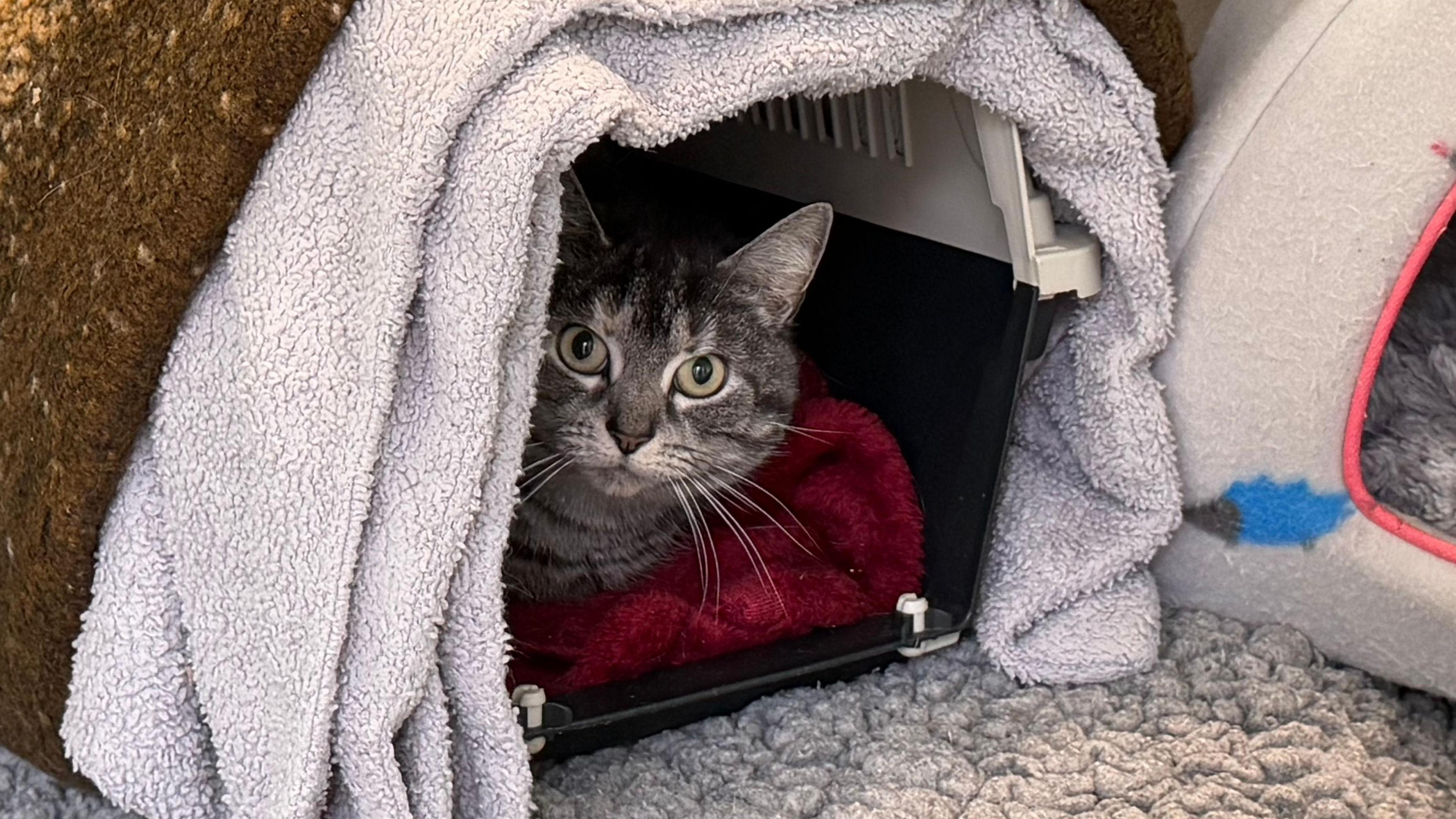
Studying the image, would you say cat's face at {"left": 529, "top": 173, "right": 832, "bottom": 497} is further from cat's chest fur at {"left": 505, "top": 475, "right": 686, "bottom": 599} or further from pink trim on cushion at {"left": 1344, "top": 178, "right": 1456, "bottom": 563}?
pink trim on cushion at {"left": 1344, "top": 178, "right": 1456, "bottom": 563}

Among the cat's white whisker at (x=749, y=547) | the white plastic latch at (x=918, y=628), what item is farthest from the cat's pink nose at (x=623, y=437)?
the white plastic latch at (x=918, y=628)

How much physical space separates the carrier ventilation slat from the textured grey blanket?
1.86 ft

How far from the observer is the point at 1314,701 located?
1312mm

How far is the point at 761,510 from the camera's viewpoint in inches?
56.4

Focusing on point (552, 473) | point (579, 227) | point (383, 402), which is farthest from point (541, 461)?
point (383, 402)

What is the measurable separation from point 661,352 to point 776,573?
276 mm

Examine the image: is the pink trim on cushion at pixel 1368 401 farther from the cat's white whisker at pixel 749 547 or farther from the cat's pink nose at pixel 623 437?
the cat's pink nose at pixel 623 437

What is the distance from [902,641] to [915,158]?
52cm

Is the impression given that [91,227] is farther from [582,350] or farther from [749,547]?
[749,547]

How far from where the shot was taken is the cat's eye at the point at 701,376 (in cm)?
140

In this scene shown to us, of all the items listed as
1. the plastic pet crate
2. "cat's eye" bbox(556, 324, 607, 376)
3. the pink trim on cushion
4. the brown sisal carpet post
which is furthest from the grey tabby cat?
the pink trim on cushion

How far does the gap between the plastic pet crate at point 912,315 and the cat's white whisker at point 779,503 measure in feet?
0.47

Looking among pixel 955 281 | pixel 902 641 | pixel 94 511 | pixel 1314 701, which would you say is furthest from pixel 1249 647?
pixel 94 511

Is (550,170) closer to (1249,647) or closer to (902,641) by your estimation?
(902,641)
